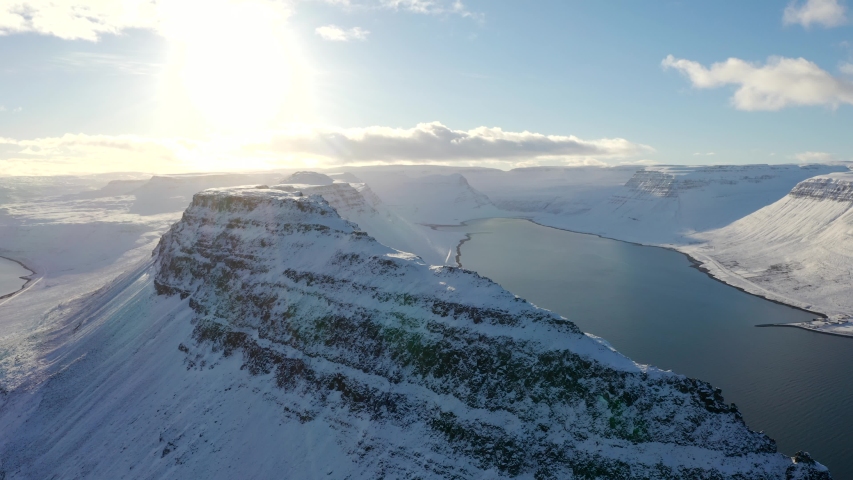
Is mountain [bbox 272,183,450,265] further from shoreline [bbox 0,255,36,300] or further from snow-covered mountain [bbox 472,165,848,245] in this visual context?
snow-covered mountain [bbox 472,165,848,245]

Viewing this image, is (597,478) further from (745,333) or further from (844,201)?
(844,201)

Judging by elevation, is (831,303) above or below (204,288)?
below

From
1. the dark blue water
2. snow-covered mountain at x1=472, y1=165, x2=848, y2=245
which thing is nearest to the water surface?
the dark blue water

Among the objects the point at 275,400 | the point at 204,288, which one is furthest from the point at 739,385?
the point at 204,288

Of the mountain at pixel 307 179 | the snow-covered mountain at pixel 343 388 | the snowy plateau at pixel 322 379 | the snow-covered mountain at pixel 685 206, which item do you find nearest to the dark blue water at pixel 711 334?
the snowy plateau at pixel 322 379

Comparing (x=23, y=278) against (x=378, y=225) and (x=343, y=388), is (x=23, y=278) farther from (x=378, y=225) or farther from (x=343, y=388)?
(x=343, y=388)
